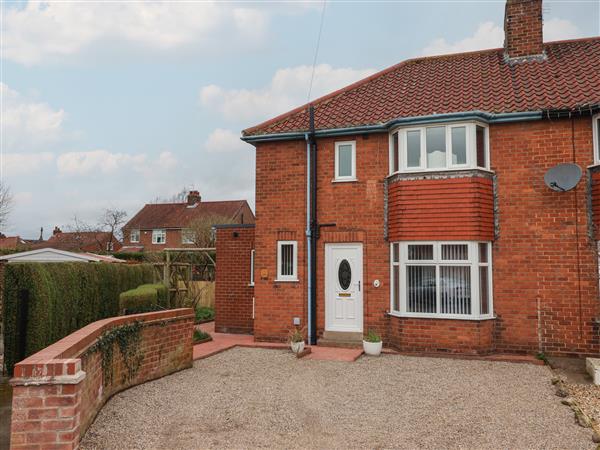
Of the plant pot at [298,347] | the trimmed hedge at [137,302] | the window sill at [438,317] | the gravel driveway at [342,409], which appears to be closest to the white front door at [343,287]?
the window sill at [438,317]

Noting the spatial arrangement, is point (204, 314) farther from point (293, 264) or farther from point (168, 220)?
point (168, 220)

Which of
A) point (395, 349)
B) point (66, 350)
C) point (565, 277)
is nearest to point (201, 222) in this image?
point (395, 349)

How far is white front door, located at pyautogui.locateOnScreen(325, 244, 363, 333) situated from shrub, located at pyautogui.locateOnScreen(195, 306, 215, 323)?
6372 millimetres

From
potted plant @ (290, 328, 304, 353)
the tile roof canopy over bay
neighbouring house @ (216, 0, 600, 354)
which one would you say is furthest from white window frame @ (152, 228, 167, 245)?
potted plant @ (290, 328, 304, 353)

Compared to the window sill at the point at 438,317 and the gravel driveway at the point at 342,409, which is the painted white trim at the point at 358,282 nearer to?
the window sill at the point at 438,317

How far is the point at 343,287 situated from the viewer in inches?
419

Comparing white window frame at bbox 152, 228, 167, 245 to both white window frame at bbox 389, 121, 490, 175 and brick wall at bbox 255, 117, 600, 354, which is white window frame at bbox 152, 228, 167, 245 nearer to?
brick wall at bbox 255, 117, 600, 354

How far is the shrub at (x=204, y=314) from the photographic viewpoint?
51.5 ft

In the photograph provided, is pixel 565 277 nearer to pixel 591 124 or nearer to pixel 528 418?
pixel 591 124

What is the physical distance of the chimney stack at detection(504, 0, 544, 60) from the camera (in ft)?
38.9

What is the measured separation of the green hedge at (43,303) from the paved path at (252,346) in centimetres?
258

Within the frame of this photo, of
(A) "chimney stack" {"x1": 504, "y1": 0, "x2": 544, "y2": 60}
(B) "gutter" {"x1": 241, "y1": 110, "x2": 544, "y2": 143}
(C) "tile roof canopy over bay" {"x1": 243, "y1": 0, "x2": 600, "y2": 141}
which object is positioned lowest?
(B) "gutter" {"x1": 241, "y1": 110, "x2": 544, "y2": 143}

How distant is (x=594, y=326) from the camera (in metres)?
9.05

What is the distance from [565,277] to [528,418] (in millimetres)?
4425
